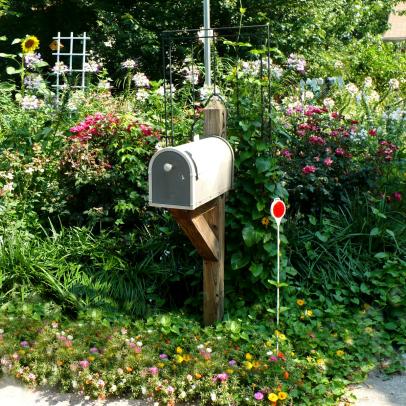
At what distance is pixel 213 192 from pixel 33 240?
5.79 feet

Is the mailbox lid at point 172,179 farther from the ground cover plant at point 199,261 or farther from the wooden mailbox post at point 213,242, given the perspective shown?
the ground cover plant at point 199,261

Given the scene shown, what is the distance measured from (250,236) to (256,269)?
0.23 metres

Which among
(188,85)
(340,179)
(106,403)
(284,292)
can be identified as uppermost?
(188,85)

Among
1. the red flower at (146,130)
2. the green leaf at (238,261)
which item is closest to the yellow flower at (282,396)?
the green leaf at (238,261)

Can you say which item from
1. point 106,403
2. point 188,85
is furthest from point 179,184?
point 188,85

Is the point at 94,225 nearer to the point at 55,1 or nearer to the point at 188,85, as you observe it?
the point at 188,85

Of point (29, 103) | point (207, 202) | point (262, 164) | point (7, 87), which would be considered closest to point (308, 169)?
point (262, 164)

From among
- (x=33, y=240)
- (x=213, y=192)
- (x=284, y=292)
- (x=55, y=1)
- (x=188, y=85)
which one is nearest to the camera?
(x=213, y=192)

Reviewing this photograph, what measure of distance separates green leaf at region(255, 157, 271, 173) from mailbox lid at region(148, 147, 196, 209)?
0.71m

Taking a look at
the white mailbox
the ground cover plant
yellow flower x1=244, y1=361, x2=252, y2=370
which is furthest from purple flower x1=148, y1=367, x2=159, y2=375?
the white mailbox

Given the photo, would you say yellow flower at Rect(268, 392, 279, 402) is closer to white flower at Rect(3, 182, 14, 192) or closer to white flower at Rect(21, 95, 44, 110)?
white flower at Rect(3, 182, 14, 192)

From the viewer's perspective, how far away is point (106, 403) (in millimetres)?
3404

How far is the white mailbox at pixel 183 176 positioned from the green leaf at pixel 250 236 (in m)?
0.44

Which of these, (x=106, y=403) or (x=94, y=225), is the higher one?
(x=94, y=225)
